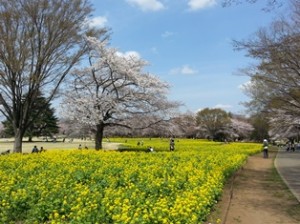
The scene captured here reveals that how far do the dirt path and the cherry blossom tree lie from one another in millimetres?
15180

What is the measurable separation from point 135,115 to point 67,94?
5.26m

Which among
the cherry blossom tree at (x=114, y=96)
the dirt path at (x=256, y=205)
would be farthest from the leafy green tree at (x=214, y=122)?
the dirt path at (x=256, y=205)

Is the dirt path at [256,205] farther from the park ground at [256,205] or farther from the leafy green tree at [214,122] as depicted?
the leafy green tree at [214,122]

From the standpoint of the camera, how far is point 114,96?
1169 inches

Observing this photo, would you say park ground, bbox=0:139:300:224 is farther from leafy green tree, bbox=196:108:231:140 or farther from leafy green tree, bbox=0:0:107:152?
leafy green tree, bbox=196:108:231:140

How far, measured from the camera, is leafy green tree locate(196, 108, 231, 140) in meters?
82.5

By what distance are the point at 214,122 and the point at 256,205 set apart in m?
73.1

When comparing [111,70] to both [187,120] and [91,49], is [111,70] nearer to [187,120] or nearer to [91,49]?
[91,49]

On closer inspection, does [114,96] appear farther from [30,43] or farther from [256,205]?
[256,205]

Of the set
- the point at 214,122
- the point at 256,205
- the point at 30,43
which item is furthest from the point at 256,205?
the point at 214,122

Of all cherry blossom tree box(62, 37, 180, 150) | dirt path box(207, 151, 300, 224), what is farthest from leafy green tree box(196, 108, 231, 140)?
dirt path box(207, 151, 300, 224)

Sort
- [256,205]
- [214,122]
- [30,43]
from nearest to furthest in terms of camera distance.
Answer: [256,205], [30,43], [214,122]

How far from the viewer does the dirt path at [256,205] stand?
9.04 m

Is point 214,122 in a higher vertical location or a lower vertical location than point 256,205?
higher
